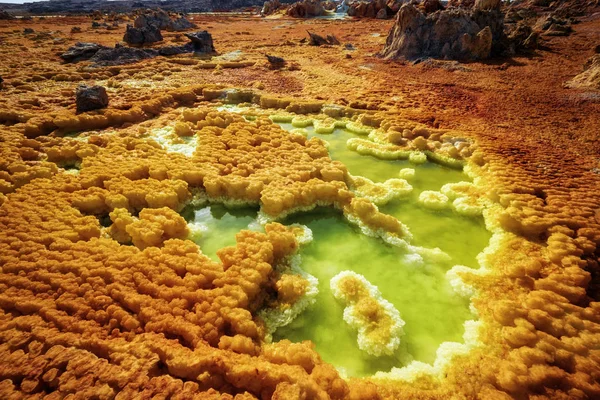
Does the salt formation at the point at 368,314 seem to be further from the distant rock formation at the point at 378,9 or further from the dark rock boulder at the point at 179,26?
the distant rock formation at the point at 378,9

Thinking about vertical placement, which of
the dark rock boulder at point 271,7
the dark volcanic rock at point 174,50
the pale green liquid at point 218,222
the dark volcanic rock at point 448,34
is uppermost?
the dark rock boulder at point 271,7

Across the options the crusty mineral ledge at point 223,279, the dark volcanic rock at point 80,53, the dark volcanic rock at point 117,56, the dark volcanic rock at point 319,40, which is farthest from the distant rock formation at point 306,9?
the crusty mineral ledge at point 223,279

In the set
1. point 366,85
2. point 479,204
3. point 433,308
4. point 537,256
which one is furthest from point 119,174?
point 366,85

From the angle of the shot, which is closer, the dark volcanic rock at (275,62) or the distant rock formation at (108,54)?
the dark volcanic rock at (275,62)

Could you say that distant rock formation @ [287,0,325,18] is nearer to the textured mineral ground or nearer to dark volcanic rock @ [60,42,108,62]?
dark volcanic rock @ [60,42,108,62]

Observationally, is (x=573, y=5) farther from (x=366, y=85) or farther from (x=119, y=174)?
(x=119, y=174)

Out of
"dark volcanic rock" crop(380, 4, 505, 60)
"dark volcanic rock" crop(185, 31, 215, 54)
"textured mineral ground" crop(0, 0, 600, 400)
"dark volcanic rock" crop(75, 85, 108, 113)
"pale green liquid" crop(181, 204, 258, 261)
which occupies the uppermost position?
"dark volcanic rock" crop(380, 4, 505, 60)

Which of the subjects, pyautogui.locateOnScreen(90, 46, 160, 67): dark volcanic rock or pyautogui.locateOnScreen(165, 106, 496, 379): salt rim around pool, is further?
pyautogui.locateOnScreen(90, 46, 160, 67): dark volcanic rock

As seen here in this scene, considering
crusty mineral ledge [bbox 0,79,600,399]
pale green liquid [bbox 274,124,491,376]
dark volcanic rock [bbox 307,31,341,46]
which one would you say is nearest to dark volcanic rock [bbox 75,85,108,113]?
crusty mineral ledge [bbox 0,79,600,399]
